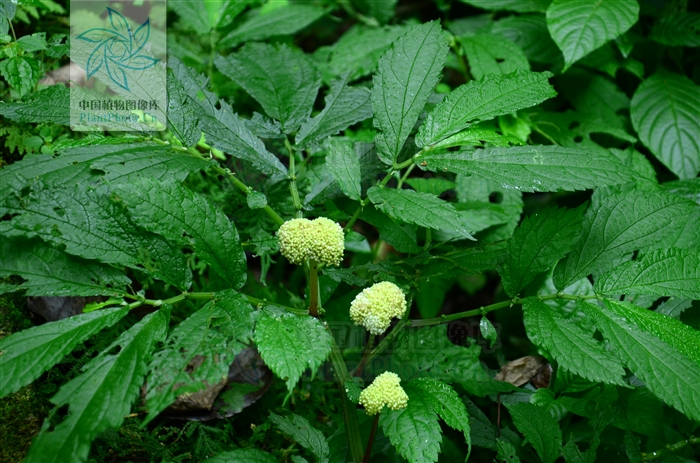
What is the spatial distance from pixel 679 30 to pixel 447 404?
177 centimetres

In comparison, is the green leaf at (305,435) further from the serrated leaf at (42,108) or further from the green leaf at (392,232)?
the serrated leaf at (42,108)

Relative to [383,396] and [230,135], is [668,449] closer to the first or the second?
[383,396]

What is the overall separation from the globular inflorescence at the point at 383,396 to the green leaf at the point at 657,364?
445 millimetres

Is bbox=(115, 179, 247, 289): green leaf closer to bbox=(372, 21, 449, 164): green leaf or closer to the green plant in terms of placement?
the green plant

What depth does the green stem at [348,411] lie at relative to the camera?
116cm

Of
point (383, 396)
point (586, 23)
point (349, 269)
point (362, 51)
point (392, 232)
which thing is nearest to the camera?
point (383, 396)

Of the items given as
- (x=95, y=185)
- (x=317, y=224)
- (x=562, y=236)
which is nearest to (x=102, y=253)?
→ (x=95, y=185)

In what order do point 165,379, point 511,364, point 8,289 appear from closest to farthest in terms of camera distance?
1. point 165,379
2. point 8,289
3. point 511,364

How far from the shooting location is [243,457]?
1.11 metres

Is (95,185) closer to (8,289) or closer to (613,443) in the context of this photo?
(8,289)

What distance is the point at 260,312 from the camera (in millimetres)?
1023

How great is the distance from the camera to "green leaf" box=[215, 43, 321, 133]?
1394mm

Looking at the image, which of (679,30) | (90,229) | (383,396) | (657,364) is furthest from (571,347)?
(679,30)

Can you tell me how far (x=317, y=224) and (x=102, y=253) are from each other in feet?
1.34
